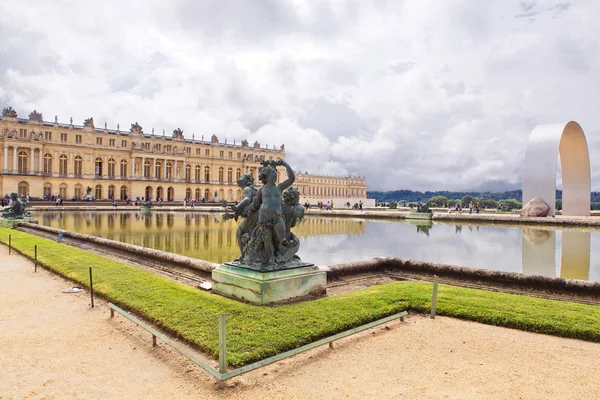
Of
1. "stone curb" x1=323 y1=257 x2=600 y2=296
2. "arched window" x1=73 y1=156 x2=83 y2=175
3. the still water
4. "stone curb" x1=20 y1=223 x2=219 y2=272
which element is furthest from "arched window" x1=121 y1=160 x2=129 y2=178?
"stone curb" x1=323 y1=257 x2=600 y2=296

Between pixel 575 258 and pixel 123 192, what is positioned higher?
pixel 123 192

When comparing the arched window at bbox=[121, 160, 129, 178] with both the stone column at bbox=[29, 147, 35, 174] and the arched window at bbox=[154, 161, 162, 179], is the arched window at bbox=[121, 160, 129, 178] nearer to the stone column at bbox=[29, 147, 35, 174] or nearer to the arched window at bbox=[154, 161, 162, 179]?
the arched window at bbox=[154, 161, 162, 179]

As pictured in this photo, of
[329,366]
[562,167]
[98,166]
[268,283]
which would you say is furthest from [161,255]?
[98,166]

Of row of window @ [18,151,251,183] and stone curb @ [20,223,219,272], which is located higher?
row of window @ [18,151,251,183]

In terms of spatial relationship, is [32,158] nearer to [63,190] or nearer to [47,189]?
[47,189]

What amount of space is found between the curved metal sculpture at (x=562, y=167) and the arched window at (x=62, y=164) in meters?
Answer: 57.8

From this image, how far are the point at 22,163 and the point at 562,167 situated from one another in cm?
6246

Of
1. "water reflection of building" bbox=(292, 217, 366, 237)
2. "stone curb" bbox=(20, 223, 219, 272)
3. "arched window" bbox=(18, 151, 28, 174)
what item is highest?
"arched window" bbox=(18, 151, 28, 174)

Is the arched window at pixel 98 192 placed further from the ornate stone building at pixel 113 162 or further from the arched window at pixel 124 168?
the arched window at pixel 124 168

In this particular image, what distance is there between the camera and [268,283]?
211 inches

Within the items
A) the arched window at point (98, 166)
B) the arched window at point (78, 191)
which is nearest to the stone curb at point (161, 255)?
the arched window at point (78, 191)

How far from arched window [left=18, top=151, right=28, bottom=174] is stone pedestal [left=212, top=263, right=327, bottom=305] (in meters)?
60.0

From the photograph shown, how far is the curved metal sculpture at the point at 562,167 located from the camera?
27641 millimetres

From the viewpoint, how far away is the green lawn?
4.11 metres
